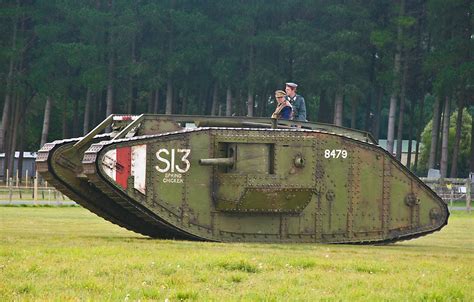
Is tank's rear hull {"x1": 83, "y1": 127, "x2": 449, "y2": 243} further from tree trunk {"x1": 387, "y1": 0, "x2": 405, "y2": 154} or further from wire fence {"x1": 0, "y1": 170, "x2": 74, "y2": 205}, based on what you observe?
tree trunk {"x1": 387, "y1": 0, "x2": 405, "y2": 154}

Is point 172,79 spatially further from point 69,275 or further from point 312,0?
point 69,275

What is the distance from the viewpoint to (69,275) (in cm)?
1531

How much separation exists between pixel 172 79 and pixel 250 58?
16.8 feet

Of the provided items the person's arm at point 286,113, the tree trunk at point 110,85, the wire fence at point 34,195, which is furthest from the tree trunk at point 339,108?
the person's arm at point 286,113

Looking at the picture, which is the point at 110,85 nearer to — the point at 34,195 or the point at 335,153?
the point at 34,195

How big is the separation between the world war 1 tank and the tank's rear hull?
2 cm

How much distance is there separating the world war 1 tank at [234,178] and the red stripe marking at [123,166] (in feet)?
0.06

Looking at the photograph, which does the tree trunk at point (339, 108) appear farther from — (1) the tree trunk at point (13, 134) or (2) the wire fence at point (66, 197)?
(1) the tree trunk at point (13, 134)

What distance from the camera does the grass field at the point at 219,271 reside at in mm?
14047

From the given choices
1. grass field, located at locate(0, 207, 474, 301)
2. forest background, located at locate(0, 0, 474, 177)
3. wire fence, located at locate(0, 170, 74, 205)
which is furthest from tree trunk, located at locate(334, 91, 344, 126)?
grass field, located at locate(0, 207, 474, 301)

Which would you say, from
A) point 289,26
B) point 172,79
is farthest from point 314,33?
point 172,79

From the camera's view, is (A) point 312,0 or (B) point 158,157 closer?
(B) point 158,157

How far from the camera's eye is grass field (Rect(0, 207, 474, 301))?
14.0 metres

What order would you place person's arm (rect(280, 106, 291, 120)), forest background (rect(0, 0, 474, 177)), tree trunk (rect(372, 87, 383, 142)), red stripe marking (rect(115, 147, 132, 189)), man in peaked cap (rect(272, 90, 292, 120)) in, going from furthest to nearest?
tree trunk (rect(372, 87, 383, 142)), forest background (rect(0, 0, 474, 177)), person's arm (rect(280, 106, 291, 120)), man in peaked cap (rect(272, 90, 292, 120)), red stripe marking (rect(115, 147, 132, 189))
